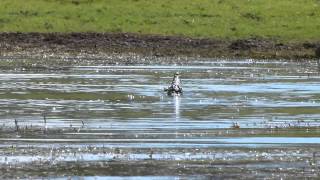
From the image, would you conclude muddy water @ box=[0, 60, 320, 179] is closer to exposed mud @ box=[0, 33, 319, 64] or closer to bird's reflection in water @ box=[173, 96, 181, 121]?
bird's reflection in water @ box=[173, 96, 181, 121]

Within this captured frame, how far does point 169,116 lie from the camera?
23703mm

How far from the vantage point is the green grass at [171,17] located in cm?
5088

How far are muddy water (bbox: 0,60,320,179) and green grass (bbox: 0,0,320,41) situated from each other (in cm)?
1364

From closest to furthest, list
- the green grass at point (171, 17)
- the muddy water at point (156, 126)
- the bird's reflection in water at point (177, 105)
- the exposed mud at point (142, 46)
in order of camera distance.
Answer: the muddy water at point (156, 126) < the bird's reflection in water at point (177, 105) < the exposed mud at point (142, 46) < the green grass at point (171, 17)

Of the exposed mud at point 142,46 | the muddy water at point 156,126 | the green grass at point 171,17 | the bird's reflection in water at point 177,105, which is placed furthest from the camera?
the green grass at point 171,17

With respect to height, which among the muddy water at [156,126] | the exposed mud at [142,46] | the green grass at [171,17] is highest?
the green grass at [171,17]

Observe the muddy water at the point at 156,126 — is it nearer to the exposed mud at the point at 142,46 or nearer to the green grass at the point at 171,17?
the exposed mud at the point at 142,46

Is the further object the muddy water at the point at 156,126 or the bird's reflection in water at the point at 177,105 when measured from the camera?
the bird's reflection in water at the point at 177,105

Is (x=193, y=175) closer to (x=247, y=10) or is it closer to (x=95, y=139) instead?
(x=95, y=139)

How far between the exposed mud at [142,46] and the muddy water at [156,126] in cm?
936

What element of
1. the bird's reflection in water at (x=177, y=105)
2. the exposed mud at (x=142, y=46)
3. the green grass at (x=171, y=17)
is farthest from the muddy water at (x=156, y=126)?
the green grass at (x=171, y=17)

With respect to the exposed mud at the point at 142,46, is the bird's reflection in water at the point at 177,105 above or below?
below

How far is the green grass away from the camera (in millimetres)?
50875

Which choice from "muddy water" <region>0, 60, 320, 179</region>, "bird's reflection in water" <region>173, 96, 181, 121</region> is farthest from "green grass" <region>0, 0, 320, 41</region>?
"bird's reflection in water" <region>173, 96, 181, 121</region>
